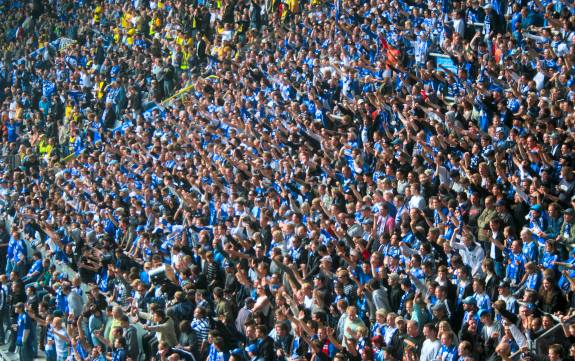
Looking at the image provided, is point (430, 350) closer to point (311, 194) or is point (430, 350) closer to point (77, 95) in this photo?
point (311, 194)

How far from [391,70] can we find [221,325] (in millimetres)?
6852

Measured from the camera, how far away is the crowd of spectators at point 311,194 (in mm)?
12742

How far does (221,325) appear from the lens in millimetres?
14117

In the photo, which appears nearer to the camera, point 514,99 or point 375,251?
point 375,251

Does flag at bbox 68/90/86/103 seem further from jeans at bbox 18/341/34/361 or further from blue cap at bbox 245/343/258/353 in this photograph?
blue cap at bbox 245/343/258/353

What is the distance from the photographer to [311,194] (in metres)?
17.2

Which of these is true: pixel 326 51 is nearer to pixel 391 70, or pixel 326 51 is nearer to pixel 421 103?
pixel 391 70

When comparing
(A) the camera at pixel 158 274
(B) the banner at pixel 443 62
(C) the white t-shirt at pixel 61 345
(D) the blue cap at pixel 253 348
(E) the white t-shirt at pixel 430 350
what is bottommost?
(C) the white t-shirt at pixel 61 345

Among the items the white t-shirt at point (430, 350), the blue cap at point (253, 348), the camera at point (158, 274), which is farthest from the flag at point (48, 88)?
the white t-shirt at point (430, 350)

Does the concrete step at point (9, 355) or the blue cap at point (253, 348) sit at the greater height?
the blue cap at point (253, 348)

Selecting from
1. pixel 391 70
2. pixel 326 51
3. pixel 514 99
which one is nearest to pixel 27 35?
pixel 326 51

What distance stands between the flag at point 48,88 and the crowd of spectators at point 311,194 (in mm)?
1855

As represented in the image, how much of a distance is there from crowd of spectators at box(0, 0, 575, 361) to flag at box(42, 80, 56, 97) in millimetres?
1855

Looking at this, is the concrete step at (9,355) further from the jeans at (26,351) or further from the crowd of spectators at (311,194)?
the jeans at (26,351)
